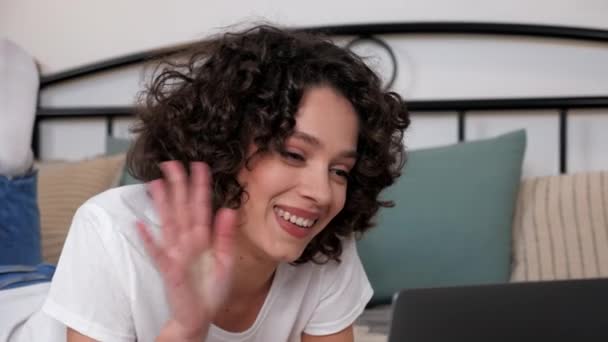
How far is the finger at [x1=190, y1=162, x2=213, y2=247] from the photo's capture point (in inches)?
25.9

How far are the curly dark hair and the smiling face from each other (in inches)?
0.7

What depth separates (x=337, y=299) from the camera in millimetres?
1156

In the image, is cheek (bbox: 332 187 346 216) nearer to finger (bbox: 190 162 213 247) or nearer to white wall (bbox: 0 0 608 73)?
finger (bbox: 190 162 213 247)

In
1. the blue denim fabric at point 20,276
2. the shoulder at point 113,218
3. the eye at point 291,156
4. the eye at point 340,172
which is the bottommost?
the blue denim fabric at point 20,276

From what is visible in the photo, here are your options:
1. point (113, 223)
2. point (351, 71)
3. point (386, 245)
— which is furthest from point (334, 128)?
point (386, 245)

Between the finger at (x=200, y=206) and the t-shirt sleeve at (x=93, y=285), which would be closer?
the finger at (x=200, y=206)

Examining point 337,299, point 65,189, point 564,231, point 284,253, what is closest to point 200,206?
point 284,253

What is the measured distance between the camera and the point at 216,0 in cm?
205

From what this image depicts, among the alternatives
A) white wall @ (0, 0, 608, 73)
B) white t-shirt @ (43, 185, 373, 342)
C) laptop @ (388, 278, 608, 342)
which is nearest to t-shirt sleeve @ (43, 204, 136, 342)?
white t-shirt @ (43, 185, 373, 342)

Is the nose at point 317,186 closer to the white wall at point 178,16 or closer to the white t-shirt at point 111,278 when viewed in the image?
the white t-shirt at point 111,278

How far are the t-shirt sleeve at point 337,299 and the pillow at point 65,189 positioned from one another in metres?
0.74

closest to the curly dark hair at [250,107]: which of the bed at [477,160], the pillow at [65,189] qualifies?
the bed at [477,160]

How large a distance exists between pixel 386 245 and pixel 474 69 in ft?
1.88

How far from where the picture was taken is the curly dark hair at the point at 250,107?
927 millimetres
